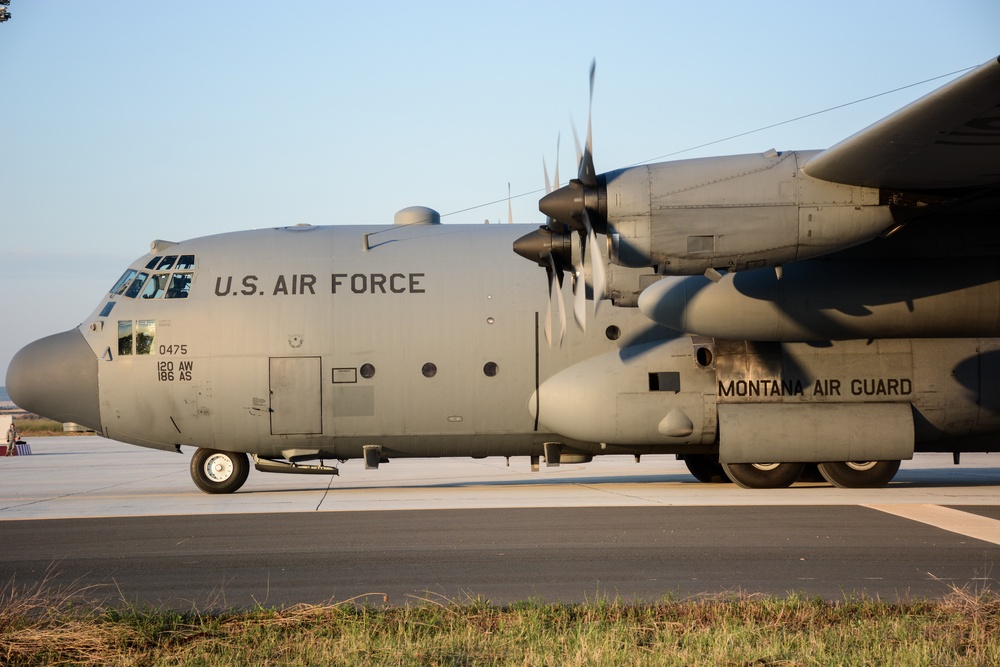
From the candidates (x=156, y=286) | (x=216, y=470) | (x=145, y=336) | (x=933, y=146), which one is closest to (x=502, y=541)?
(x=933, y=146)

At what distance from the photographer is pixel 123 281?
18.2m

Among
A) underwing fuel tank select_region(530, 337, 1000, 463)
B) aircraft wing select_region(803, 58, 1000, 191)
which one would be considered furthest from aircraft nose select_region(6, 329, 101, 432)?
aircraft wing select_region(803, 58, 1000, 191)

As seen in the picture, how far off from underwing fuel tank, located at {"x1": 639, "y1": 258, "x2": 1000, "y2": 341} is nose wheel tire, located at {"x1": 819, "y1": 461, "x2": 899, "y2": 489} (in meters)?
3.05

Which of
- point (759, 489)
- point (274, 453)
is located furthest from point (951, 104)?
point (274, 453)

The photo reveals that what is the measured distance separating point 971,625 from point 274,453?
43.3 ft

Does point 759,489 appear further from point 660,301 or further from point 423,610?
point 423,610

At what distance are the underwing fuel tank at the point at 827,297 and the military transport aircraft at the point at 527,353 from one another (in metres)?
0.03

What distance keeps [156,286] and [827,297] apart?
11.9 m

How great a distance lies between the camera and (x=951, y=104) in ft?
32.6

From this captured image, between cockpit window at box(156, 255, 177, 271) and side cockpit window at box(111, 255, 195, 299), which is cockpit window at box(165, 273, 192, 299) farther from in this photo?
cockpit window at box(156, 255, 177, 271)

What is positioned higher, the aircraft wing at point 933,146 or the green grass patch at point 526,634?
the aircraft wing at point 933,146

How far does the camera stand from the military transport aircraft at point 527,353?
15156mm

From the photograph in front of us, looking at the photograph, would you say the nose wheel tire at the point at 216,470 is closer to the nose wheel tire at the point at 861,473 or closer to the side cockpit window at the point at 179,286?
the side cockpit window at the point at 179,286

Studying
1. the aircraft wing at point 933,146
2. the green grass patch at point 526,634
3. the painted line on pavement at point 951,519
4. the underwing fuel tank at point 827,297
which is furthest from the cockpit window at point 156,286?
the painted line on pavement at point 951,519
